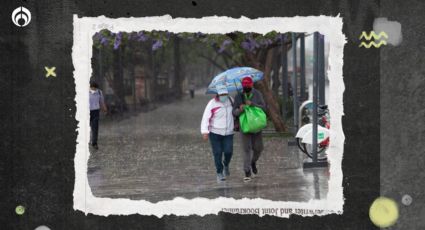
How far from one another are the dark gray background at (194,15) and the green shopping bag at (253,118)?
12.1 ft

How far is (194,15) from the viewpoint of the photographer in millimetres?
6629

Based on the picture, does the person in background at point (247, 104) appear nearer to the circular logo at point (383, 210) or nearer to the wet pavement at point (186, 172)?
the wet pavement at point (186, 172)

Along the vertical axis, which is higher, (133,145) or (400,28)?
(400,28)

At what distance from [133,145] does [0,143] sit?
36.6 ft

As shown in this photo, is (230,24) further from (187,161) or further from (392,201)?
(187,161)

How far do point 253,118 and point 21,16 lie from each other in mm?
4587

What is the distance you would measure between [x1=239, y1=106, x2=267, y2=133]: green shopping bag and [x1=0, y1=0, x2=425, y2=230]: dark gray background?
12.1ft

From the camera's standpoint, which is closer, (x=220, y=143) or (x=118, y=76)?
(x=220, y=143)

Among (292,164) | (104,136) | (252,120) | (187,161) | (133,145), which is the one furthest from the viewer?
(104,136)

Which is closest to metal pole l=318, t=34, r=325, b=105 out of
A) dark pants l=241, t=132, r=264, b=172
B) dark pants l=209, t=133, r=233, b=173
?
dark pants l=241, t=132, r=264, b=172

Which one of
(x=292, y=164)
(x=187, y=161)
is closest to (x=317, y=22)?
(x=292, y=164)

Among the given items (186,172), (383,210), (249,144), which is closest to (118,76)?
(186,172)

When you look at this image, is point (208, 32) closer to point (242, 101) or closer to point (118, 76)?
point (242, 101)

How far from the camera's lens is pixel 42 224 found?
6.83 m
